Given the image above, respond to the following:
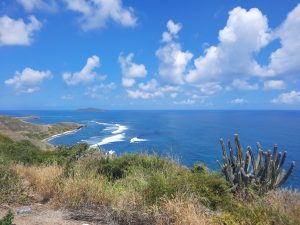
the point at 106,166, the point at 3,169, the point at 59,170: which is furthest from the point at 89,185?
the point at 106,166

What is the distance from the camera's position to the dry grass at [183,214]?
5512 millimetres

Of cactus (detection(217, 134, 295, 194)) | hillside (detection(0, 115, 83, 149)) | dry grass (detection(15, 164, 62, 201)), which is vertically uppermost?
dry grass (detection(15, 164, 62, 201))

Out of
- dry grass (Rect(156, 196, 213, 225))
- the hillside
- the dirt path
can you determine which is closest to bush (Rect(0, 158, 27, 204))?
the dirt path

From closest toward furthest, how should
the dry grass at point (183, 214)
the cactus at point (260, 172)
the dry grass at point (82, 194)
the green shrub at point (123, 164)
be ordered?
the dry grass at point (183, 214), the dry grass at point (82, 194), the cactus at point (260, 172), the green shrub at point (123, 164)

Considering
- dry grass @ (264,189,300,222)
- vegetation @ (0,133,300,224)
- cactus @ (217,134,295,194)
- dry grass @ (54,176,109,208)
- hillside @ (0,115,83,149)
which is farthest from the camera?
hillside @ (0,115,83,149)

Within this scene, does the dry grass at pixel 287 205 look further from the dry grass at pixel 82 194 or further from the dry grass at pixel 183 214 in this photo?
the dry grass at pixel 82 194

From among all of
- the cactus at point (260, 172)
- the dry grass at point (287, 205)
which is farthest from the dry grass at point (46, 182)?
the cactus at point (260, 172)

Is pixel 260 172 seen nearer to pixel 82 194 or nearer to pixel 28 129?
pixel 82 194

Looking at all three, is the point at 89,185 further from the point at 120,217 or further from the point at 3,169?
the point at 3,169

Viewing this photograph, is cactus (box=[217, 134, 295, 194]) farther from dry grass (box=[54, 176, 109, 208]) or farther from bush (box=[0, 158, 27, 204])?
bush (box=[0, 158, 27, 204])

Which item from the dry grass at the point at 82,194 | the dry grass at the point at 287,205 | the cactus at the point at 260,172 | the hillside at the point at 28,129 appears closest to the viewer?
the dry grass at the point at 287,205

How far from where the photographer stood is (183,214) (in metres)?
5.71

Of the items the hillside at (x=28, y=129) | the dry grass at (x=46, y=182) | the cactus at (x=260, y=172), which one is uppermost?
the dry grass at (x=46, y=182)

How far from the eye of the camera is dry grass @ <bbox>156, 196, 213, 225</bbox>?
18.1 feet
